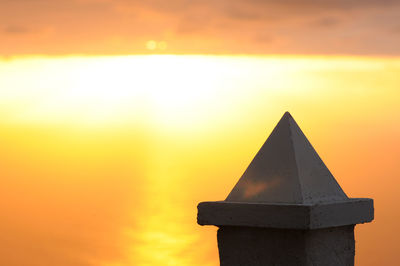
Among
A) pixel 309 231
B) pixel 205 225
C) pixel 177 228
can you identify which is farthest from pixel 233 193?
pixel 177 228

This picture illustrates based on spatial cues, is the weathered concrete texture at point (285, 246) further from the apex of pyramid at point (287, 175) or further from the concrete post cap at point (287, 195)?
the apex of pyramid at point (287, 175)

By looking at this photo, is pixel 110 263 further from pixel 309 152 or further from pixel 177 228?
pixel 309 152

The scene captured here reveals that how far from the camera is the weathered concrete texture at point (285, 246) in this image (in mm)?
7230

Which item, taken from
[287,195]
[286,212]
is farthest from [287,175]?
[286,212]

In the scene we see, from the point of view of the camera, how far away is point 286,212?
707 centimetres

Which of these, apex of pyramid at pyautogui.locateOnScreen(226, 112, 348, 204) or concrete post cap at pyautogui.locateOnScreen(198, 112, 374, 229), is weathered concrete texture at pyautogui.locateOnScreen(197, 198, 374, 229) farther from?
apex of pyramid at pyautogui.locateOnScreen(226, 112, 348, 204)

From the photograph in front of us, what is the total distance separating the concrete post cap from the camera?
7.10 meters

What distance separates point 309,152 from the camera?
25.2 ft

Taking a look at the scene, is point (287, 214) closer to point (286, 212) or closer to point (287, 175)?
point (286, 212)

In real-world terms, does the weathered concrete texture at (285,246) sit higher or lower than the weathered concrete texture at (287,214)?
lower

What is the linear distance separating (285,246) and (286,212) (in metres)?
0.42

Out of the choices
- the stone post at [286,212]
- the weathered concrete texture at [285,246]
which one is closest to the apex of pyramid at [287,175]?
the stone post at [286,212]

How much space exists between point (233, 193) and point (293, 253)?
86 centimetres

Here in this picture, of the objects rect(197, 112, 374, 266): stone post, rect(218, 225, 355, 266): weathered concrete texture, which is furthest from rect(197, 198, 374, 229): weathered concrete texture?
rect(218, 225, 355, 266): weathered concrete texture
